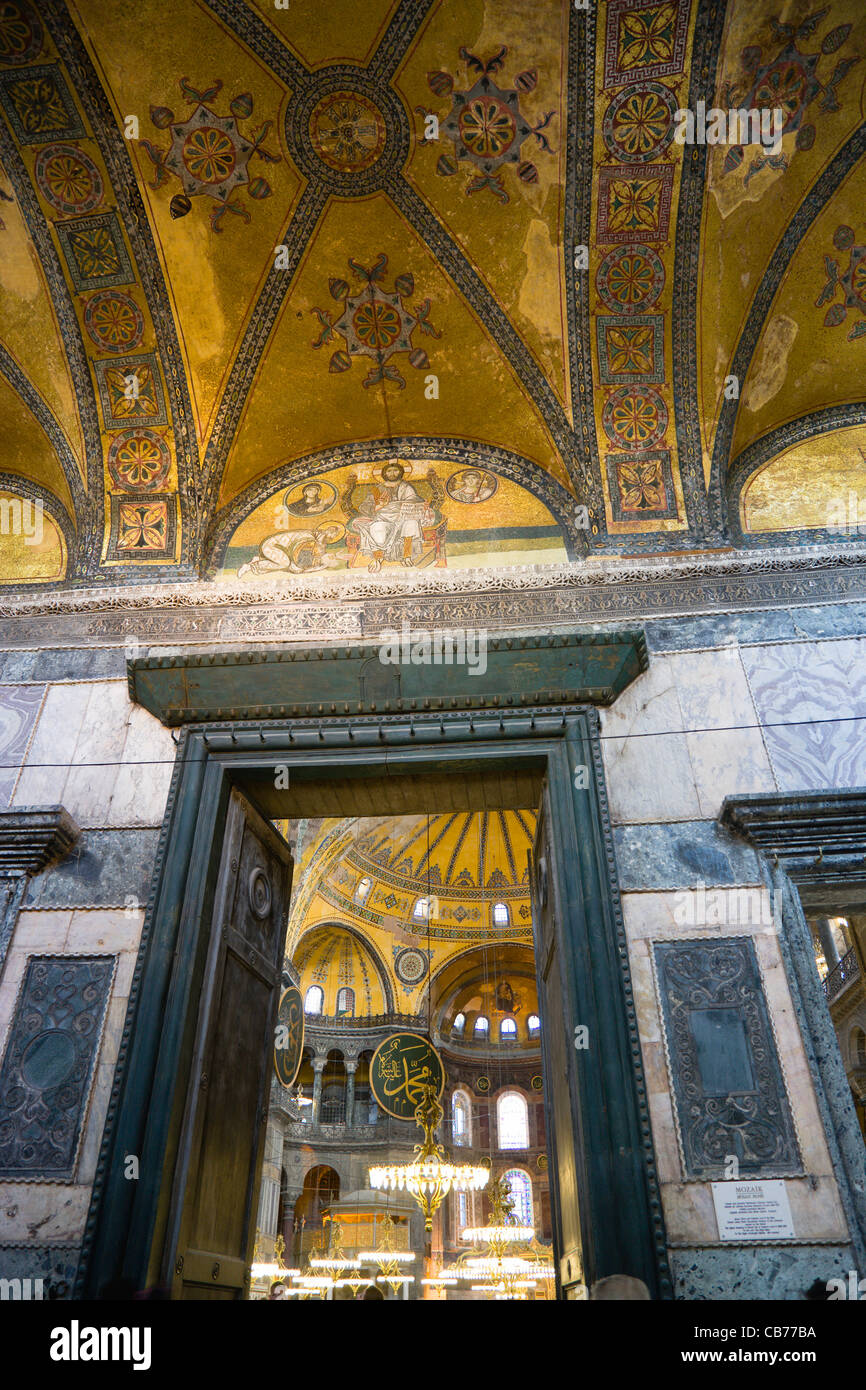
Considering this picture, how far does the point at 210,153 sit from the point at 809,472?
4.96 m

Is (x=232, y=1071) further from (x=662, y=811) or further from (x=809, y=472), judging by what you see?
(x=809, y=472)

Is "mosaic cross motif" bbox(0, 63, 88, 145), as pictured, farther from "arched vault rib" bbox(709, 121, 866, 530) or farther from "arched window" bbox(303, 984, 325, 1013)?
"arched window" bbox(303, 984, 325, 1013)

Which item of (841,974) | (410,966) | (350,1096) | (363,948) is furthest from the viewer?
(350,1096)

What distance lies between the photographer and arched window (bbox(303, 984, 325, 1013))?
20344 millimetres

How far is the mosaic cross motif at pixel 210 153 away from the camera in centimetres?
578

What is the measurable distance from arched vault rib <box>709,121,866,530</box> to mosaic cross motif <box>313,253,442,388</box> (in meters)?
2.36

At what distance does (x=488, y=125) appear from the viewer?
5.88 metres

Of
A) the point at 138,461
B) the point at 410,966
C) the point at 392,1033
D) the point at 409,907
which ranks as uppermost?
the point at 409,907

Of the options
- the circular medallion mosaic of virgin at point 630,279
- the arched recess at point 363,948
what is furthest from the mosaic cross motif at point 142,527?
the arched recess at point 363,948

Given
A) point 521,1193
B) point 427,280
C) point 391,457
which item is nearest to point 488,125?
point 427,280

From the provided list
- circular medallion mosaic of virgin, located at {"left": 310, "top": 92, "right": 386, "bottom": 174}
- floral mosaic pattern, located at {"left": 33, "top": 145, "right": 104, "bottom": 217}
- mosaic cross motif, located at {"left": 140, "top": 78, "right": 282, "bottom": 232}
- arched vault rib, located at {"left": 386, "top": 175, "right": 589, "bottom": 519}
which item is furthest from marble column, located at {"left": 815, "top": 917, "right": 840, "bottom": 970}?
floral mosaic pattern, located at {"left": 33, "top": 145, "right": 104, "bottom": 217}

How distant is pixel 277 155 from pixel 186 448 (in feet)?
7.17

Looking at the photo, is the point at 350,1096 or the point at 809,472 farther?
the point at 350,1096

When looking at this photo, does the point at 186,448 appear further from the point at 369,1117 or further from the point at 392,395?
the point at 369,1117
